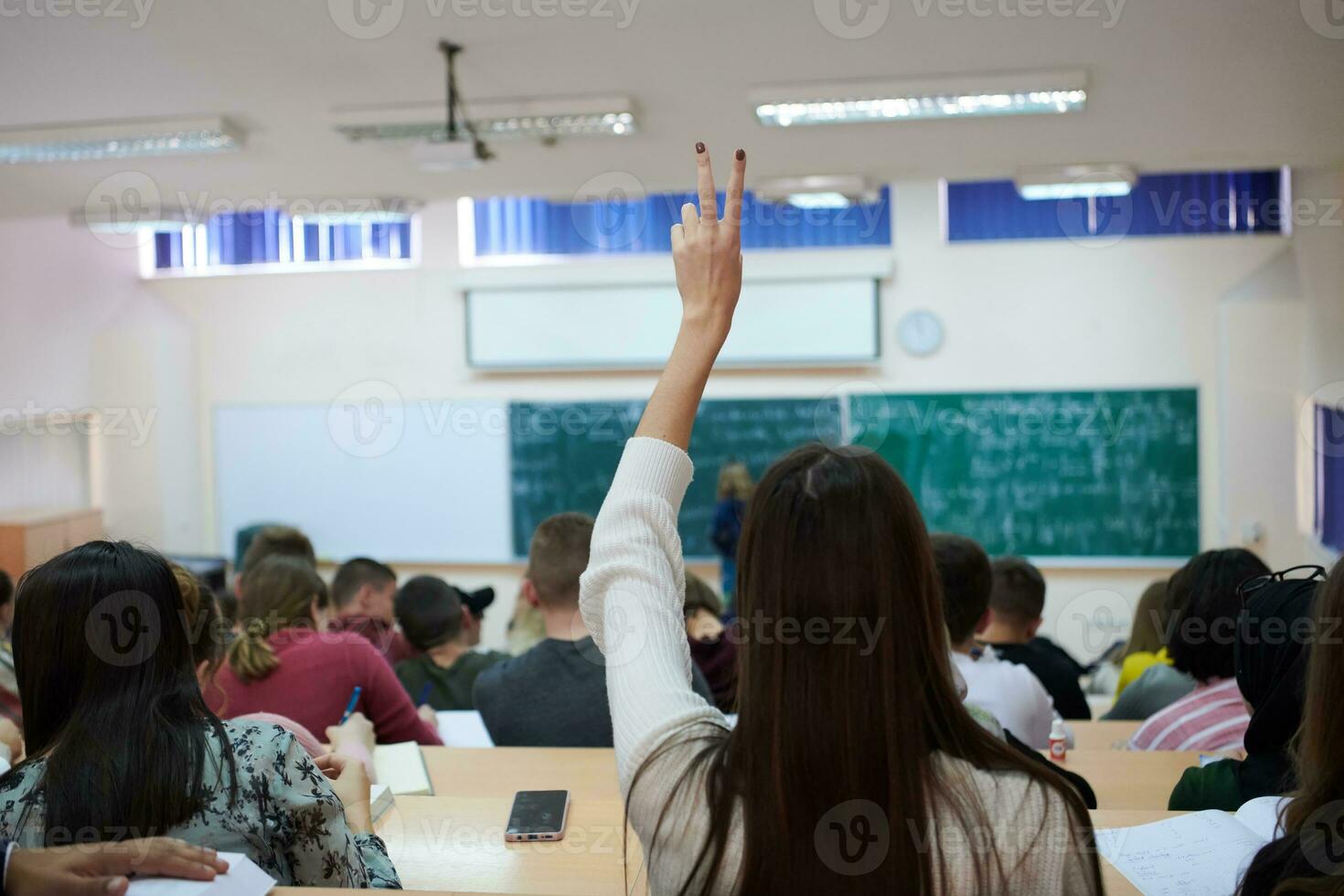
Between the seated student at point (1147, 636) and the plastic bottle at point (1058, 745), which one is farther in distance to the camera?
the seated student at point (1147, 636)

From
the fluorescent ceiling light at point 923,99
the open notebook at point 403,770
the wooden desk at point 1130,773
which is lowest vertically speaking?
the wooden desk at point 1130,773

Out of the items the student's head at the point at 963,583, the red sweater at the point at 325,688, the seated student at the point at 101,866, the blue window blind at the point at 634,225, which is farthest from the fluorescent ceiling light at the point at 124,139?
the seated student at the point at 101,866

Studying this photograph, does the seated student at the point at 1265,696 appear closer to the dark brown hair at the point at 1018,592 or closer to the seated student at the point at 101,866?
the dark brown hair at the point at 1018,592

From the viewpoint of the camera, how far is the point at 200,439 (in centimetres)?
731

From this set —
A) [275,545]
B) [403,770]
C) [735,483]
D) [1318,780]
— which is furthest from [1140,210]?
[1318,780]

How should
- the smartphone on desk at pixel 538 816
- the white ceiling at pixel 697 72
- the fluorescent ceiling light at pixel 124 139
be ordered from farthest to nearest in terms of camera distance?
the fluorescent ceiling light at pixel 124 139, the white ceiling at pixel 697 72, the smartphone on desk at pixel 538 816

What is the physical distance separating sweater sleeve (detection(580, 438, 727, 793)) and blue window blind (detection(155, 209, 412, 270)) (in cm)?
633

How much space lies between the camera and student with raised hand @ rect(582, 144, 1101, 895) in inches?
35.6

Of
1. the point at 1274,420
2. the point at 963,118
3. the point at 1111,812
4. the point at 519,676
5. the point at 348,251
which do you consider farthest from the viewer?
the point at 348,251

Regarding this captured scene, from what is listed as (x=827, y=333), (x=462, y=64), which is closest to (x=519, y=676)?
(x=462, y=64)

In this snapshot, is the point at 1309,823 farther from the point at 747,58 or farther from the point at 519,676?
the point at 747,58

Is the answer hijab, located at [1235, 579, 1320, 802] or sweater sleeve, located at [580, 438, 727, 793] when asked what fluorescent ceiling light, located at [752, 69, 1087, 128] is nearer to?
hijab, located at [1235, 579, 1320, 802]

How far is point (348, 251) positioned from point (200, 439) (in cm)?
160

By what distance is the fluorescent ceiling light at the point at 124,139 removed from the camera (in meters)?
4.14
